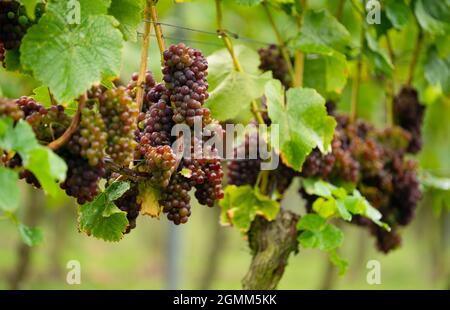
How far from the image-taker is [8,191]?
1076mm

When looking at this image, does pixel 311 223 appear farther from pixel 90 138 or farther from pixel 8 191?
pixel 8 191

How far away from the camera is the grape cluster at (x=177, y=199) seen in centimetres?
147

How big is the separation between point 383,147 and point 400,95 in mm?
278

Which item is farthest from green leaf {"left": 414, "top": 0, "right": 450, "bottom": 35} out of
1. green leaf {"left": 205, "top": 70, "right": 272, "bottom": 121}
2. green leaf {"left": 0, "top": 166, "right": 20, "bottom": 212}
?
green leaf {"left": 0, "top": 166, "right": 20, "bottom": 212}

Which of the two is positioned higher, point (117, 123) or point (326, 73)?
point (326, 73)

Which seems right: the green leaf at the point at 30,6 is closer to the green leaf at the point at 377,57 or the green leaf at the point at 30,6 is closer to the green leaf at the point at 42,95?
the green leaf at the point at 42,95

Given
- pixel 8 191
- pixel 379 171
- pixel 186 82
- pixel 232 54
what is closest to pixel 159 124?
pixel 186 82

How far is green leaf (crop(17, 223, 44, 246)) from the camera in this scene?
3.82ft

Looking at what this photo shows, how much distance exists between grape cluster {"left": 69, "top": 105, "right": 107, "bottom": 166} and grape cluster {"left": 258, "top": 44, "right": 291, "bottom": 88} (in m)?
1.12

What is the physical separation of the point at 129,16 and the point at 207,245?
12.0 meters

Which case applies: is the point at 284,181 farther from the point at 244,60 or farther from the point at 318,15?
the point at 318,15

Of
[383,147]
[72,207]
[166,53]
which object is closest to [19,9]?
[166,53]

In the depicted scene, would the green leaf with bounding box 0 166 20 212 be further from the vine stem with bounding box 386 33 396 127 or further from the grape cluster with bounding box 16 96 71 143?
the vine stem with bounding box 386 33 396 127
